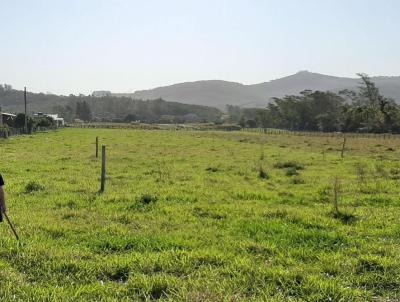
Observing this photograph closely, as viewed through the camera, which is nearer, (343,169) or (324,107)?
(343,169)

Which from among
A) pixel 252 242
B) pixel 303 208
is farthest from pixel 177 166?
pixel 252 242

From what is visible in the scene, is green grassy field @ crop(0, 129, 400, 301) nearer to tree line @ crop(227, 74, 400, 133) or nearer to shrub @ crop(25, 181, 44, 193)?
shrub @ crop(25, 181, 44, 193)

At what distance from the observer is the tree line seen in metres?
100

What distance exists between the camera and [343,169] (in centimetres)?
2539

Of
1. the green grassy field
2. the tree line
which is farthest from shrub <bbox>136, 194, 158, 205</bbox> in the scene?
the tree line

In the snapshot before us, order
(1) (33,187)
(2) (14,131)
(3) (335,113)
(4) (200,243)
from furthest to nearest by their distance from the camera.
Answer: (3) (335,113) → (2) (14,131) → (1) (33,187) → (4) (200,243)

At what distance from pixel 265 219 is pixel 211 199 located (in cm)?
359

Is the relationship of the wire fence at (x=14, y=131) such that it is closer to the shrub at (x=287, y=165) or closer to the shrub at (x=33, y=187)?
the shrub at (x=287, y=165)

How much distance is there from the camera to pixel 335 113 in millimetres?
118375

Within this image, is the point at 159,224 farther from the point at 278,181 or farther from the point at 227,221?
the point at 278,181

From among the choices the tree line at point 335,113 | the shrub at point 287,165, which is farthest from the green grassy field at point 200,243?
the tree line at point 335,113

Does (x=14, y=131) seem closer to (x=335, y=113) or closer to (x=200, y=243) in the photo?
(x=200, y=243)

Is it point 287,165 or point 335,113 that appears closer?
point 287,165

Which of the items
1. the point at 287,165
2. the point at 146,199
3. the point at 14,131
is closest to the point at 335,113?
the point at 14,131
